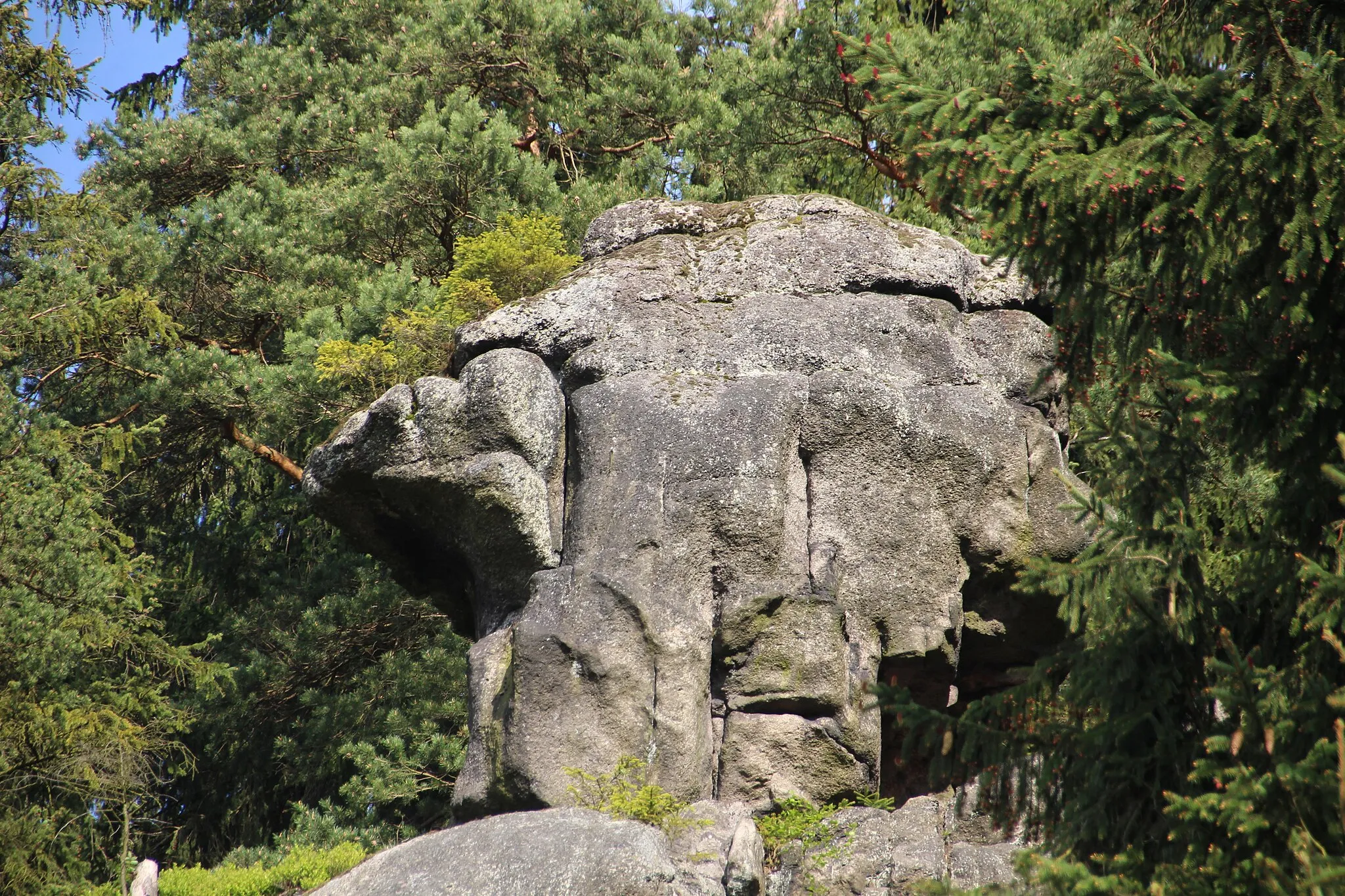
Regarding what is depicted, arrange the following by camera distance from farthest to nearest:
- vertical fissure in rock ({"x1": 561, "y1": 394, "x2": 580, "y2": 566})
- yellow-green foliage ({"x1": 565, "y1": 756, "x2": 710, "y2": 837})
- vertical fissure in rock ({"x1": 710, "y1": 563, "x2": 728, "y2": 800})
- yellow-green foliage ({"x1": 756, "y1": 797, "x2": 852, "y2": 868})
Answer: vertical fissure in rock ({"x1": 561, "y1": 394, "x2": 580, "y2": 566}) < vertical fissure in rock ({"x1": 710, "y1": 563, "x2": 728, "y2": 800}) < yellow-green foliage ({"x1": 756, "y1": 797, "x2": 852, "y2": 868}) < yellow-green foliage ({"x1": 565, "y1": 756, "x2": 710, "y2": 837})

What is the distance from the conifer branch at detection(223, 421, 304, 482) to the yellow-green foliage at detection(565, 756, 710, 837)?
7987 millimetres

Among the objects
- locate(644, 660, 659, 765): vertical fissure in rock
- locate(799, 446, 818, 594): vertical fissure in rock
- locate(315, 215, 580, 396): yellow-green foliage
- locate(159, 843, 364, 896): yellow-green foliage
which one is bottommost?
locate(159, 843, 364, 896): yellow-green foliage

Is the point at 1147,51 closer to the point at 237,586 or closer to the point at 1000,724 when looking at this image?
the point at 1000,724

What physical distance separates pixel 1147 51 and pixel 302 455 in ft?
33.6

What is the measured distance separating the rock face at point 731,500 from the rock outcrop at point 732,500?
0.01 metres

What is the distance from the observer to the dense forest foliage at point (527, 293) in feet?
15.4

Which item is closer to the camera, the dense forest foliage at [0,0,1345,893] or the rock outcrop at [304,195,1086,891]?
the dense forest foliage at [0,0,1345,893]

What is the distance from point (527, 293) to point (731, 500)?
4062 mm

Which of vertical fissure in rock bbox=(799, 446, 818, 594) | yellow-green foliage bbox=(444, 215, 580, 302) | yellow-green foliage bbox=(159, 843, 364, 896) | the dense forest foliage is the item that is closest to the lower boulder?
the dense forest foliage

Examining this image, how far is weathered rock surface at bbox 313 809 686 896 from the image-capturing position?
19.0 ft

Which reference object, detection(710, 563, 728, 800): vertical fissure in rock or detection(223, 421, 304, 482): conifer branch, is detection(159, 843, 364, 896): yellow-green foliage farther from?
detection(223, 421, 304, 482): conifer branch

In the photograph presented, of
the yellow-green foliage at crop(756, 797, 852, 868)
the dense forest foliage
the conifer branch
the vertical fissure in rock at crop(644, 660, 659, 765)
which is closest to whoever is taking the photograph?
the dense forest foliage

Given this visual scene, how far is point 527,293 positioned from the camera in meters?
10.9

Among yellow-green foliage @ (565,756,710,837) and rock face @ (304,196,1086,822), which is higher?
rock face @ (304,196,1086,822)
